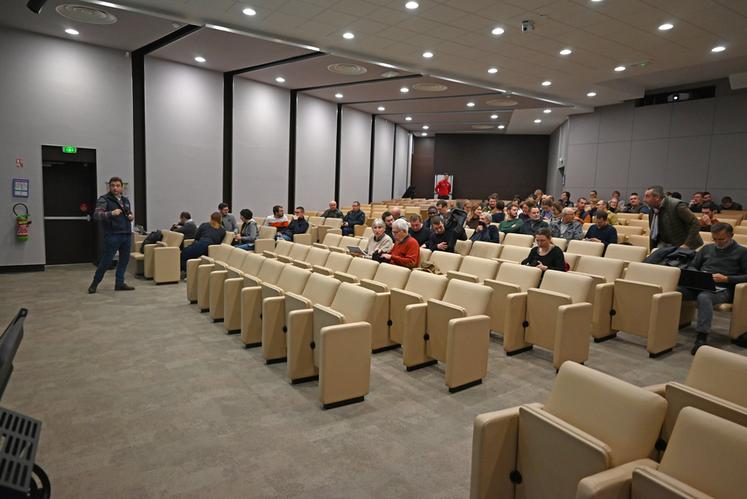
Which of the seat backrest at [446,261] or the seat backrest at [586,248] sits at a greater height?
the seat backrest at [586,248]

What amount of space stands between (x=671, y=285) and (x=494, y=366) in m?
2.20

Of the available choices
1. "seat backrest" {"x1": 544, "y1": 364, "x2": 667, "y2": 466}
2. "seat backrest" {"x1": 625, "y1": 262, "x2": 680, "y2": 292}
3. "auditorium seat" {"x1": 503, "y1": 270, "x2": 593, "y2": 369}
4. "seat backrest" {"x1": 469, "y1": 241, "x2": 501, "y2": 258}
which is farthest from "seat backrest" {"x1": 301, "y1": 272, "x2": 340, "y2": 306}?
"seat backrest" {"x1": 625, "y1": 262, "x2": 680, "y2": 292}

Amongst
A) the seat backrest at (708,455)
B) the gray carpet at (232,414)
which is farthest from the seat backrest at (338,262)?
the seat backrest at (708,455)

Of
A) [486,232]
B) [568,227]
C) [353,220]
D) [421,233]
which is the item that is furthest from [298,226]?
[568,227]

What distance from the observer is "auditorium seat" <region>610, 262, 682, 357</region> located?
4.57 meters

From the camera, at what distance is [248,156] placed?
1242 cm

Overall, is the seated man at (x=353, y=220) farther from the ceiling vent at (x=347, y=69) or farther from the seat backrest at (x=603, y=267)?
the seat backrest at (x=603, y=267)

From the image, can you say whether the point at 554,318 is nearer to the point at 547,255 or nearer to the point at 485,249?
the point at 547,255

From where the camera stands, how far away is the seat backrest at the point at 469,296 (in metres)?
4.06

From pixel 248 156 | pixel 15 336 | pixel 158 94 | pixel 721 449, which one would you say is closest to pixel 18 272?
pixel 158 94

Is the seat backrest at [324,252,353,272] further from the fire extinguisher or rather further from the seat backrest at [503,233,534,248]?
the fire extinguisher

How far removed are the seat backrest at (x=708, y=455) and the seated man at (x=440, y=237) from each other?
4.97 metres

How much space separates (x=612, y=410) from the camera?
1.96 meters

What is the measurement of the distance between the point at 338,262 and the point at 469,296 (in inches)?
84.7
